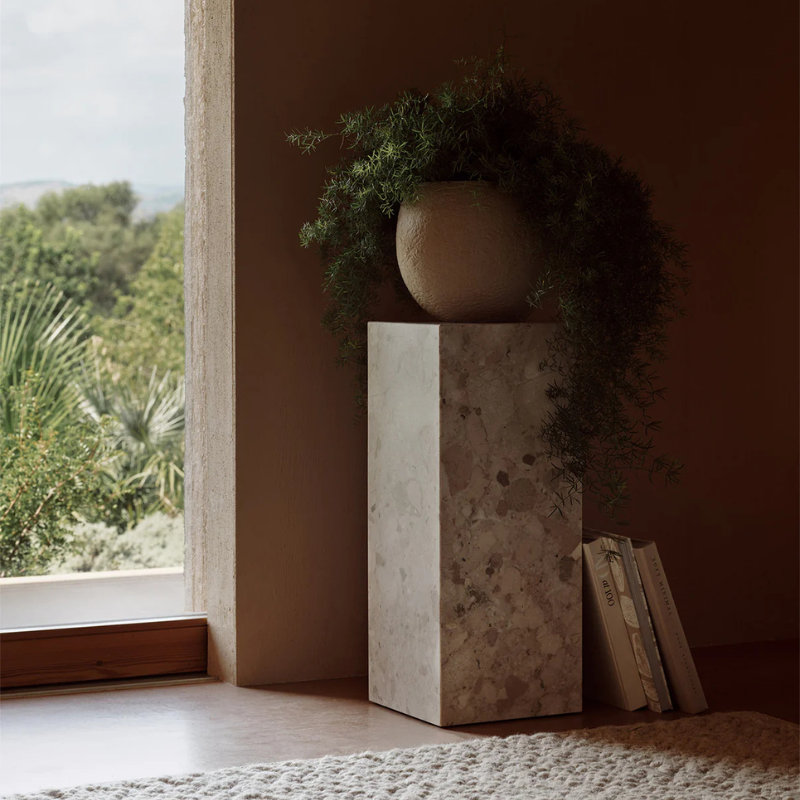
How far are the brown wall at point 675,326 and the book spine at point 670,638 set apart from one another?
17.9 inches

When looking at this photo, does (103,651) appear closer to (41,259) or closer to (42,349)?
(42,349)

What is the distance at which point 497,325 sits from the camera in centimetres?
245

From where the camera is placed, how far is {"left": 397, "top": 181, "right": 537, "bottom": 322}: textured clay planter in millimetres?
2391

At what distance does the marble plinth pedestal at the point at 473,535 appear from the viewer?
2.44 metres

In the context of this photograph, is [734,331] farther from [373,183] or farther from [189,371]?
[189,371]

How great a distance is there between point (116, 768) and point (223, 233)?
4.10 ft

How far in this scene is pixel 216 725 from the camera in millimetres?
2486

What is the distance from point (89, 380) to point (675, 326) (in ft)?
5.18

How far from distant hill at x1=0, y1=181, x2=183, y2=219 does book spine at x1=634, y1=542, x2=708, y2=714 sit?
1558 millimetres

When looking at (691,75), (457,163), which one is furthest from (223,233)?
(691,75)

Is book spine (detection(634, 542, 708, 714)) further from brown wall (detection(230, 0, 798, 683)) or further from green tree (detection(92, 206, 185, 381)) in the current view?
green tree (detection(92, 206, 185, 381))

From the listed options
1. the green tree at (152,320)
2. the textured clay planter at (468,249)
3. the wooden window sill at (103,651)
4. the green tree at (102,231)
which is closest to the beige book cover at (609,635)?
the textured clay planter at (468,249)

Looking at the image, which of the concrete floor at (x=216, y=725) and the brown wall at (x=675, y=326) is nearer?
the concrete floor at (x=216, y=725)

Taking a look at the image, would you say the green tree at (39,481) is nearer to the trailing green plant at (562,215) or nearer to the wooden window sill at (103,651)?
the wooden window sill at (103,651)
